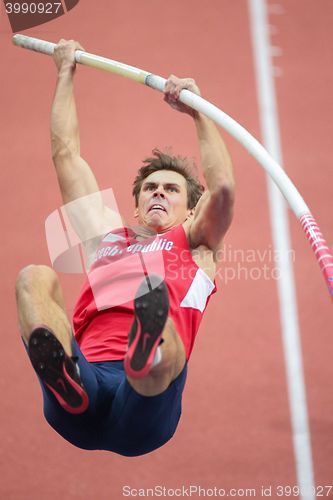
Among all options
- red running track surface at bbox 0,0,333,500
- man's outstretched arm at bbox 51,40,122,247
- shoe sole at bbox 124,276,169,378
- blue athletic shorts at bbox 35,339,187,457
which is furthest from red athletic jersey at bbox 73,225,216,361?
red running track surface at bbox 0,0,333,500

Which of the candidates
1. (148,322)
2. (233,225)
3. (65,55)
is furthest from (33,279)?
(233,225)

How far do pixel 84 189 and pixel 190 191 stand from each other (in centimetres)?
53

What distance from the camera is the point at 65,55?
4.91 metres

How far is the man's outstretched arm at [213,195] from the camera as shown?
4.32m

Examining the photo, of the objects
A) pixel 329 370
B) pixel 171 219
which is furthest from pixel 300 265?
pixel 171 219

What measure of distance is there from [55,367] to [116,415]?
462mm

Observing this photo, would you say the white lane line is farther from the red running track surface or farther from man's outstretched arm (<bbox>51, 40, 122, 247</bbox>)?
man's outstretched arm (<bbox>51, 40, 122, 247</bbox>)

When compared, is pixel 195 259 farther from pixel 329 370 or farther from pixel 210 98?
pixel 210 98

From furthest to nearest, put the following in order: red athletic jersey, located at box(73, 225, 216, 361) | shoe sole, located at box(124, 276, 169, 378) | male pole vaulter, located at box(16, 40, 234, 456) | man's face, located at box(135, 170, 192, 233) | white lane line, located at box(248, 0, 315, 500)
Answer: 1. white lane line, located at box(248, 0, 315, 500)
2. man's face, located at box(135, 170, 192, 233)
3. red athletic jersey, located at box(73, 225, 216, 361)
4. male pole vaulter, located at box(16, 40, 234, 456)
5. shoe sole, located at box(124, 276, 169, 378)

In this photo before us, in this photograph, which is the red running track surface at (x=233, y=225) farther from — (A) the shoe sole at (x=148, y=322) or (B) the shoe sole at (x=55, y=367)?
(A) the shoe sole at (x=148, y=322)

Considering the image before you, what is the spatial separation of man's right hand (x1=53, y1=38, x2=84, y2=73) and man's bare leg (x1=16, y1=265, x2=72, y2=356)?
4.71 ft

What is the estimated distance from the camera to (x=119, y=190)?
7.36 metres

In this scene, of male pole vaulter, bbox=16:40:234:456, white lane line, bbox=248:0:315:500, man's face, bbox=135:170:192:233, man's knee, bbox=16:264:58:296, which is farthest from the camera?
white lane line, bbox=248:0:315:500

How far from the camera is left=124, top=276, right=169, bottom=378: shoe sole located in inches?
136
